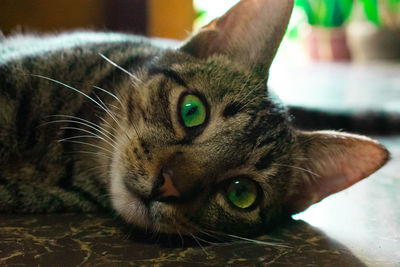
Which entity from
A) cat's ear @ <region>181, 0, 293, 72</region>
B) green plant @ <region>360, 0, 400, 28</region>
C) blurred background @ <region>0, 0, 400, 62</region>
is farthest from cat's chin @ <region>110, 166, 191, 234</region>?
green plant @ <region>360, 0, 400, 28</region>

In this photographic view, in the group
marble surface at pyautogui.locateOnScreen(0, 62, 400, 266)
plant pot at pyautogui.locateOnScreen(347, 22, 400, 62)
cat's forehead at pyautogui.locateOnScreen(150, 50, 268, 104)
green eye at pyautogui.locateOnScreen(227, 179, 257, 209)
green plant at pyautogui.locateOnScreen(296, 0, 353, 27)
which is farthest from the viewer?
green plant at pyautogui.locateOnScreen(296, 0, 353, 27)

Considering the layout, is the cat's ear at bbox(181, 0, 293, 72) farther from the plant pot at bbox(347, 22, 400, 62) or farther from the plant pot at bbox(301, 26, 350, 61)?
the plant pot at bbox(301, 26, 350, 61)

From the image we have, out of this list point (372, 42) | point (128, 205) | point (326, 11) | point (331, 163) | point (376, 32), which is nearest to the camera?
point (128, 205)

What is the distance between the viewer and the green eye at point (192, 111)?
51.6 inches

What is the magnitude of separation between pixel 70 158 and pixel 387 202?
1103mm

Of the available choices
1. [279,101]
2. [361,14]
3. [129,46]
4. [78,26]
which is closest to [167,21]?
[78,26]

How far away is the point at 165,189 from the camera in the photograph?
3.74ft

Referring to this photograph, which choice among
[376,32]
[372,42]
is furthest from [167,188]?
[372,42]

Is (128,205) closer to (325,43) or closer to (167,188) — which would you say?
(167,188)

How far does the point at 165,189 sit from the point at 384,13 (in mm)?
6810

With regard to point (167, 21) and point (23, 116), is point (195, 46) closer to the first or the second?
point (23, 116)

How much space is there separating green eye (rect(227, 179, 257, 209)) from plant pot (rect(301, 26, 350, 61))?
5932 mm

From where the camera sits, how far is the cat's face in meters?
1.19

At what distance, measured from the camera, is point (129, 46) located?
1.78 meters
